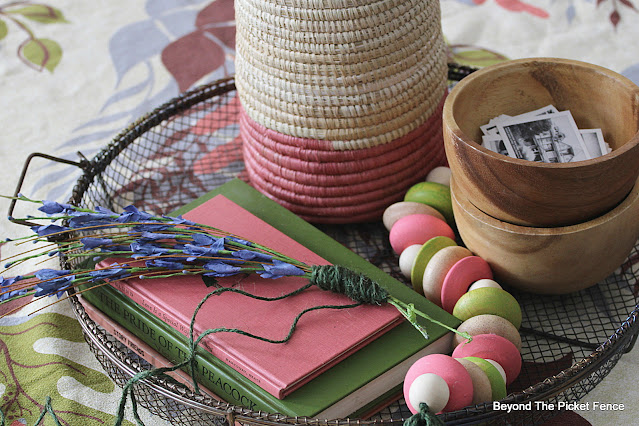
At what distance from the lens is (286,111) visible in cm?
63

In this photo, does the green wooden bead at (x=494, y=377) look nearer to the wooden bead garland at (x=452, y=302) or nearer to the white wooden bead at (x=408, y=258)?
the wooden bead garland at (x=452, y=302)

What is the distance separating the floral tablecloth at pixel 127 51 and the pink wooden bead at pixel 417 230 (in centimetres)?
41

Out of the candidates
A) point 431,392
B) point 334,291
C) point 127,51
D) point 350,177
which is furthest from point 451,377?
point 127,51

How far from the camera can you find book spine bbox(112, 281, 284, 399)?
1.62 ft

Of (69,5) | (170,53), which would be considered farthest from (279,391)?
(69,5)

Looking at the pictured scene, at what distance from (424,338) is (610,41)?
0.64 meters

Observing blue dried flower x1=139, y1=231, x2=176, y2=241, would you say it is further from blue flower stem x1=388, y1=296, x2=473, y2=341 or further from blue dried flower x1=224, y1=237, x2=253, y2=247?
blue flower stem x1=388, y1=296, x2=473, y2=341

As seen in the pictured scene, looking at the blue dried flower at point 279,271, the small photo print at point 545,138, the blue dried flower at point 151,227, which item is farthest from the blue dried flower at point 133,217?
the small photo print at point 545,138

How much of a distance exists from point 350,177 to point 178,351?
0.74 ft

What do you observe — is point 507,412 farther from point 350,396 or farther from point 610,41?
point 610,41

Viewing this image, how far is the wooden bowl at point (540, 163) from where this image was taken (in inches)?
19.9

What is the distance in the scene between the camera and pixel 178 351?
1.80 feet

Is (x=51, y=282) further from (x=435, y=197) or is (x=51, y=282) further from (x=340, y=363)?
(x=435, y=197)

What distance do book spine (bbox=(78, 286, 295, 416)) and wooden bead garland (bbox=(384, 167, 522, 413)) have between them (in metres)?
0.11
